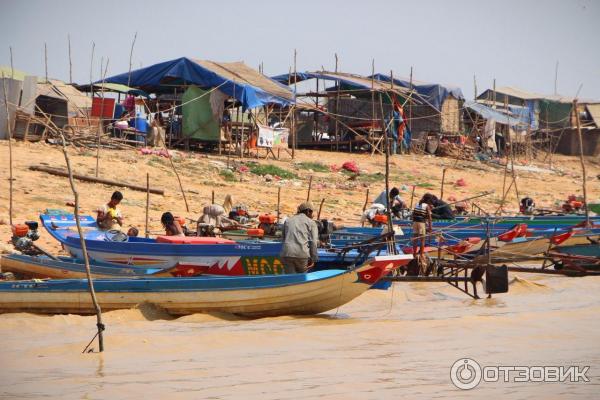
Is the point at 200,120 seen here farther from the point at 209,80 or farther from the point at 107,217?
the point at 107,217

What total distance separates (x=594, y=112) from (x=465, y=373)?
3286 cm

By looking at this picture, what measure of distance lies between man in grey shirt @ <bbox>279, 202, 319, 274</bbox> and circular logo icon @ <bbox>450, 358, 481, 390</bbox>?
2.66 meters

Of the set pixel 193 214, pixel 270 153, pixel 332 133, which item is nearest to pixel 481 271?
pixel 193 214

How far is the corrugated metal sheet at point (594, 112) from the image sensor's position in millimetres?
37125

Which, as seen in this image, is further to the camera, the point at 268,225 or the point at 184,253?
the point at 268,225

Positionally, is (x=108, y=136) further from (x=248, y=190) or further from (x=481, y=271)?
(x=481, y=271)

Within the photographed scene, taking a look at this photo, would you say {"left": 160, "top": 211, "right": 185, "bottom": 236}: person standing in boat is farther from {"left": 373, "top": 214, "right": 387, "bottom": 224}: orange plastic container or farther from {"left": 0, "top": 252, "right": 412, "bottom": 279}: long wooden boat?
{"left": 373, "top": 214, "right": 387, "bottom": 224}: orange plastic container

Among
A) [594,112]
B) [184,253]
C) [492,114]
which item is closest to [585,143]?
[594,112]

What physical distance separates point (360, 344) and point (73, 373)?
8.24 feet

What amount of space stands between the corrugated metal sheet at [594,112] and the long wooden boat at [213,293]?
30386mm

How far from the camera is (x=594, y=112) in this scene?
37438 millimetres

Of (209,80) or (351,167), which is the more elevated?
(209,80)

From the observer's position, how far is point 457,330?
28.9 ft

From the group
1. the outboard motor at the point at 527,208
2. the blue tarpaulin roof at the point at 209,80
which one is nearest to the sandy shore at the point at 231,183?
the blue tarpaulin roof at the point at 209,80
